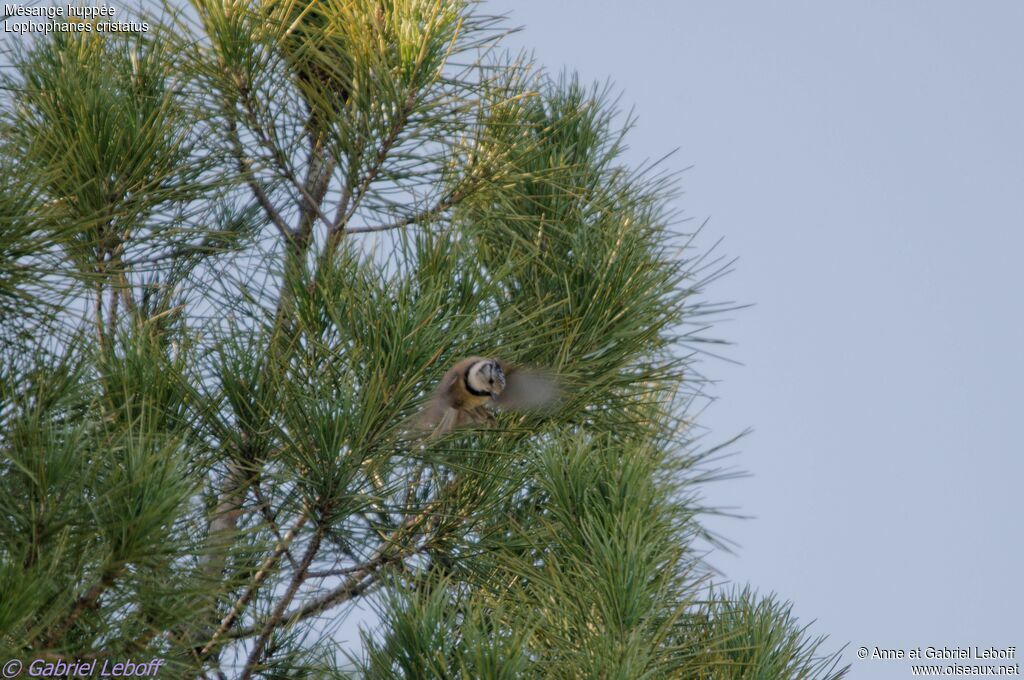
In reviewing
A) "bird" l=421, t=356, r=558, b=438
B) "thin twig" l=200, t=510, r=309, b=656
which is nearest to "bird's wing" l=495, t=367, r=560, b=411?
"bird" l=421, t=356, r=558, b=438

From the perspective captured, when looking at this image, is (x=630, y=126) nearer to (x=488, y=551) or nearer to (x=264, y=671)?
(x=488, y=551)

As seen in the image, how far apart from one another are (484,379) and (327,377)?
229 millimetres

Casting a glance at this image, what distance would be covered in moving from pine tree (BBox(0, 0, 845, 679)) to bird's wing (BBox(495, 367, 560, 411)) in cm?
3

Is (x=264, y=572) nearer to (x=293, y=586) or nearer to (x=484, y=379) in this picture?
(x=293, y=586)

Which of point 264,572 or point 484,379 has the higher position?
point 484,379

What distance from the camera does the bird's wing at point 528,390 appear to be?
211cm

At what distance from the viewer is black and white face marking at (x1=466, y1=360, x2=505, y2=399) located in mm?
1951

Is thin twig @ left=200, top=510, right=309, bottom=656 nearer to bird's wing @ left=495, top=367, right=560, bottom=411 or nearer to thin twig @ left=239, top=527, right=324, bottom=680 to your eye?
thin twig @ left=239, top=527, right=324, bottom=680

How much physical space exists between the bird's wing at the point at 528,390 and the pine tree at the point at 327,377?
3 centimetres

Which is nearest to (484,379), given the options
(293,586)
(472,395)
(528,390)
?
(472,395)

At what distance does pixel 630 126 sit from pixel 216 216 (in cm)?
84

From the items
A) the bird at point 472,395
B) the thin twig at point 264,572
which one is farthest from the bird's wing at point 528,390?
the thin twig at point 264,572

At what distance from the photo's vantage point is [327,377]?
1.90 m

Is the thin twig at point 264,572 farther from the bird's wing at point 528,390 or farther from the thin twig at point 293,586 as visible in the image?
the bird's wing at point 528,390
